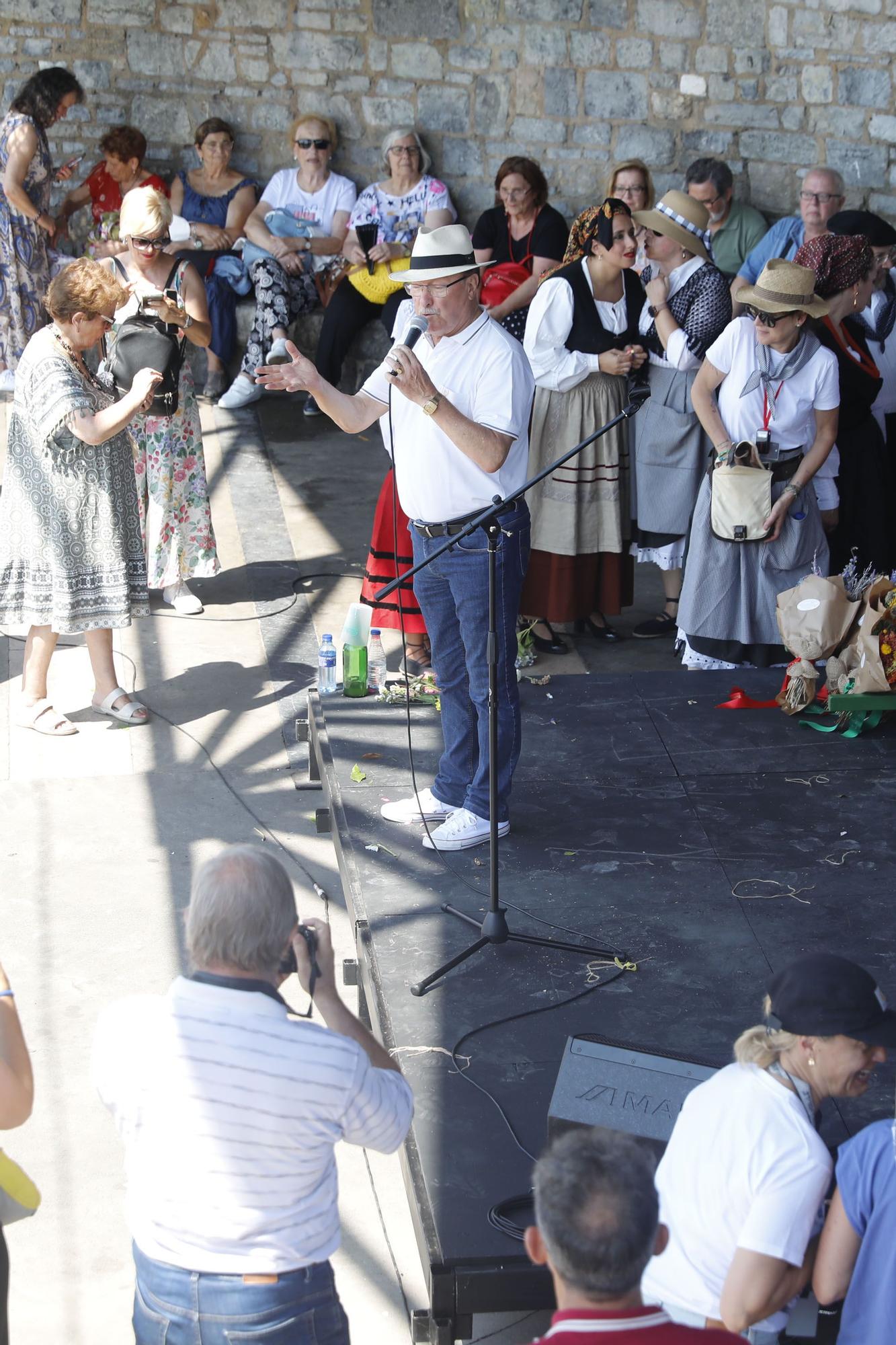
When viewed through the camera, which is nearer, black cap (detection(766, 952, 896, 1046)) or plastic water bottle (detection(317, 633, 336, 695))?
black cap (detection(766, 952, 896, 1046))

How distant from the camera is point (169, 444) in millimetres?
5867

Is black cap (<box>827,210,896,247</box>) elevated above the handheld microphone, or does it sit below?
above

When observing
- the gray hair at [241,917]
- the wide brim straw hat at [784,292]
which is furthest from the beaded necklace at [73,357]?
the gray hair at [241,917]

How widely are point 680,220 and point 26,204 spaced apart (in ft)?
14.8

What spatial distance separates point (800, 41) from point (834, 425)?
4.74 metres

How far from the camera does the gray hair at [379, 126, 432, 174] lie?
893 centimetres

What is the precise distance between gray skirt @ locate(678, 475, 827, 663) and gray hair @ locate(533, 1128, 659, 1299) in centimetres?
351

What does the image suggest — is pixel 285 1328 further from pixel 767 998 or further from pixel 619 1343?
pixel 767 998

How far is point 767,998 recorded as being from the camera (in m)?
2.42

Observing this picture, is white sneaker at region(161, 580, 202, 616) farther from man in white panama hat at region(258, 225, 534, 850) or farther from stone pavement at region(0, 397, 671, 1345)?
man in white panama hat at region(258, 225, 534, 850)

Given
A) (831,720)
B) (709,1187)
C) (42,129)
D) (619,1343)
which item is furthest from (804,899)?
(42,129)

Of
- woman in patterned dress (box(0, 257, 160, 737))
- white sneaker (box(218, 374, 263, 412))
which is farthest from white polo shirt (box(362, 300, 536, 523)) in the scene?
white sneaker (box(218, 374, 263, 412))

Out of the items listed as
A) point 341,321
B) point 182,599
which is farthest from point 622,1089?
point 341,321

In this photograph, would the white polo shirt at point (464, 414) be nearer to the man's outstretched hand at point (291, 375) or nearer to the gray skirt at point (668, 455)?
the man's outstretched hand at point (291, 375)
